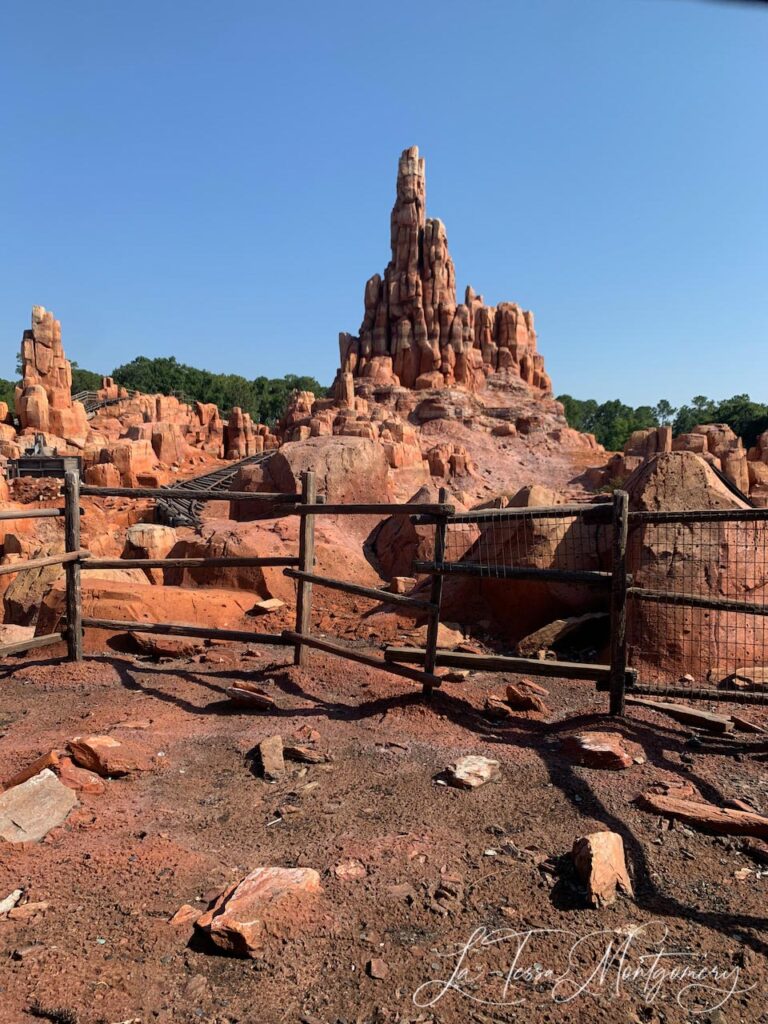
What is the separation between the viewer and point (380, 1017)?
2.00m

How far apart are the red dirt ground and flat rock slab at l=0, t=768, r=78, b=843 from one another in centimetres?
7

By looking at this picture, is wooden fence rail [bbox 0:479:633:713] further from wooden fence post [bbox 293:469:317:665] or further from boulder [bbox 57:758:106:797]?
boulder [bbox 57:758:106:797]

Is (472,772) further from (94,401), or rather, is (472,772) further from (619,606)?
(94,401)

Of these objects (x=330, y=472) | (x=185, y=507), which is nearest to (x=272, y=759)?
(x=330, y=472)

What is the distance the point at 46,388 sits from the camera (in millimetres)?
34844

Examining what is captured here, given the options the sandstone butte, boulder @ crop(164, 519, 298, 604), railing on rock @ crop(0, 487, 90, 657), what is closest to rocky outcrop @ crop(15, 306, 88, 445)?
the sandstone butte

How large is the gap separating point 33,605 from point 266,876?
7312 mm

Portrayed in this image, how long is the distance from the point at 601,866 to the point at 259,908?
138 centimetres

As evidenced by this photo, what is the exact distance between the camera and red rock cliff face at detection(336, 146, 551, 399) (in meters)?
44.8

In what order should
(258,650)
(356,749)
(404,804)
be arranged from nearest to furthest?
(404,804) → (356,749) → (258,650)

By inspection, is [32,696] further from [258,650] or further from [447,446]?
[447,446]

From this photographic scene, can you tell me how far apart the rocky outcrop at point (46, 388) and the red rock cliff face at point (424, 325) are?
710 inches

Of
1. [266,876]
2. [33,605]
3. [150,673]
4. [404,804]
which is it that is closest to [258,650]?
[150,673]

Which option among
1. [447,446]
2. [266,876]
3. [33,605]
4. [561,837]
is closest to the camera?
[266,876]
